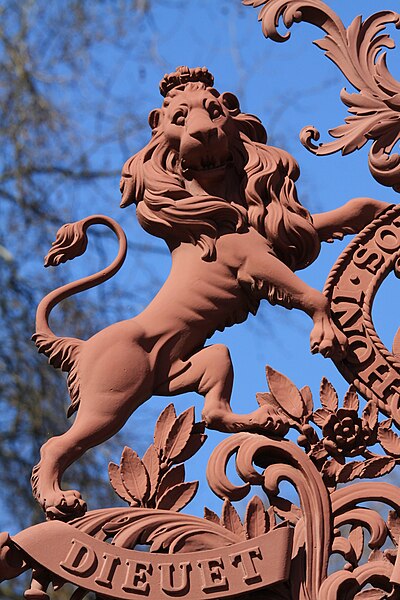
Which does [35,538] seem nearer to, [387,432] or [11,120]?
[387,432]

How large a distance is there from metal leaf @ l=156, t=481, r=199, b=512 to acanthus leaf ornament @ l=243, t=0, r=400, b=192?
1289mm

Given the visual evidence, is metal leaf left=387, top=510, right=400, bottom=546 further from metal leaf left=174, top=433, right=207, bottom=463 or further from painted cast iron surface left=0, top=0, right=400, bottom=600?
metal leaf left=174, top=433, right=207, bottom=463

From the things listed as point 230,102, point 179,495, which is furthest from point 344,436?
point 230,102

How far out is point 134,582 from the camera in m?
4.48

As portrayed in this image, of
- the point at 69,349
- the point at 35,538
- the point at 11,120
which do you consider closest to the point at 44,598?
the point at 35,538

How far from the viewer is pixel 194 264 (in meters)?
5.11

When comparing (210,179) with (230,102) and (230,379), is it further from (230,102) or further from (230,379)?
(230,379)

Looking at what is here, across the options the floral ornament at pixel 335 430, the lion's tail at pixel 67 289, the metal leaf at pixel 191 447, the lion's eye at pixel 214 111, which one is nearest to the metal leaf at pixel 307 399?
the floral ornament at pixel 335 430

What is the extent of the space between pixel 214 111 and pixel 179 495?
1328mm

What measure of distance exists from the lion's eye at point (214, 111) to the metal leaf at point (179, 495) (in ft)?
4.17

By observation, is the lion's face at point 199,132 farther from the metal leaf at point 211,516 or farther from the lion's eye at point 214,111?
A: the metal leaf at point 211,516

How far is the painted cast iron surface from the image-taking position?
4543mm

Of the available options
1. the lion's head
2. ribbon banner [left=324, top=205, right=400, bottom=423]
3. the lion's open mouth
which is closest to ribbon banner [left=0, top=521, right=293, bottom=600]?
ribbon banner [left=324, top=205, right=400, bottom=423]

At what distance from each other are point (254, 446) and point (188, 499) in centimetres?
25
